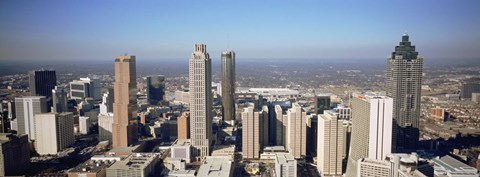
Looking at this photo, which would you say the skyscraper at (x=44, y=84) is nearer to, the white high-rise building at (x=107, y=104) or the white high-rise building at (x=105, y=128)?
the white high-rise building at (x=105, y=128)

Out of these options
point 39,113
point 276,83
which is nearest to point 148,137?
point 39,113

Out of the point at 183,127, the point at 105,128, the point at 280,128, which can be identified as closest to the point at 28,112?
the point at 105,128

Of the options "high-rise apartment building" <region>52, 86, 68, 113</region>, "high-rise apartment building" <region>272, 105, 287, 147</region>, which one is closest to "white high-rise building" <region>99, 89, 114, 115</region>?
"high-rise apartment building" <region>52, 86, 68, 113</region>

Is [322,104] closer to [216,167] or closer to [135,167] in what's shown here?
[216,167]

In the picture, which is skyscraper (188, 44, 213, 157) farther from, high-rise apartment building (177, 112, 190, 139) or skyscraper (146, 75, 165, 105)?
skyscraper (146, 75, 165, 105)

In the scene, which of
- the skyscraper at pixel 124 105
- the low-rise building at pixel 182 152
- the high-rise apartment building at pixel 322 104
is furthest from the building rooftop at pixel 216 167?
the high-rise apartment building at pixel 322 104

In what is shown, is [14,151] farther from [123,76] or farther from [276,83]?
[276,83]
